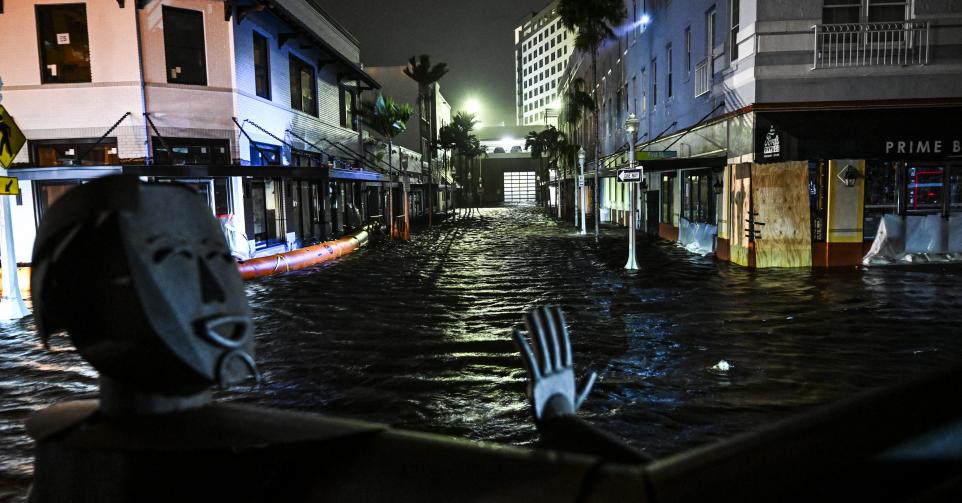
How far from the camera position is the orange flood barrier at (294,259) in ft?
54.8

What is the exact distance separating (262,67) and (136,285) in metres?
24.1

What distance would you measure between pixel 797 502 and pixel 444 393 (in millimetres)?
5722

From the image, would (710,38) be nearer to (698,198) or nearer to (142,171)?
(698,198)

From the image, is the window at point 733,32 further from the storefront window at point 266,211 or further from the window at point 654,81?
the storefront window at point 266,211

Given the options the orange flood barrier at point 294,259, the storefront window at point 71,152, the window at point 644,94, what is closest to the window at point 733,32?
the window at point 644,94

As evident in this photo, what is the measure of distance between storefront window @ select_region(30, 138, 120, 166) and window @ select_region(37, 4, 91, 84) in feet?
6.10

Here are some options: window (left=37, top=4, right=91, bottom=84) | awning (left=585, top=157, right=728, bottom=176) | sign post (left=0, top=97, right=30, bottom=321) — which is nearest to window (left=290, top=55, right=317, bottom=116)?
window (left=37, top=4, right=91, bottom=84)

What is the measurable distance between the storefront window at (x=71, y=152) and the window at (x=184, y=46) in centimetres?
281

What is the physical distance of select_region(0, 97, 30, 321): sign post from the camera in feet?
36.7

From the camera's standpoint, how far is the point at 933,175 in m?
16.8

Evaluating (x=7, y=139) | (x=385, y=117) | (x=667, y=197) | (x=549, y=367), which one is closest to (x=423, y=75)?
(x=385, y=117)

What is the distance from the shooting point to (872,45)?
642 inches

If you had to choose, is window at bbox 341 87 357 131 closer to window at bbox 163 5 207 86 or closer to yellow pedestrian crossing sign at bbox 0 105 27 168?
window at bbox 163 5 207 86

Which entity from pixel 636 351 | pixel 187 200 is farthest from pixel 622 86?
pixel 187 200
